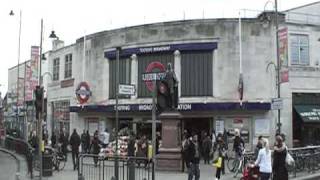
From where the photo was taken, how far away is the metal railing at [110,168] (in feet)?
58.8

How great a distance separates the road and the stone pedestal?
6.39m

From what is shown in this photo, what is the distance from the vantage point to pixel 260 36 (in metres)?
37.1

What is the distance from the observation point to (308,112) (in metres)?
37.1

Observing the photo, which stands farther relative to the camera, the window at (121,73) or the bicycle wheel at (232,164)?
the window at (121,73)

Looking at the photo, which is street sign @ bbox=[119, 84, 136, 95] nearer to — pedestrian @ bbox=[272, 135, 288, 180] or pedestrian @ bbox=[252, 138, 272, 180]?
pedestrian @ bbox=[252, 138, 272, 180]

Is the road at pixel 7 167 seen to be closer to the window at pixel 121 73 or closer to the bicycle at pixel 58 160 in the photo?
the bicycle at pixel 58 160

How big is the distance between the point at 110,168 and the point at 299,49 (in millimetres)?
21549

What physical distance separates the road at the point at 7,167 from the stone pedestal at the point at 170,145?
6.39 meters

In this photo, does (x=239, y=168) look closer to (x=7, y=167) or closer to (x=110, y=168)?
(x=110, y=168)

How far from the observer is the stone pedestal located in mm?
25766

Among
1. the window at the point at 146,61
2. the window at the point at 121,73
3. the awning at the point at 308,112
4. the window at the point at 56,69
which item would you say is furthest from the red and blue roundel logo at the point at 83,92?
the awning at the point at 308,112

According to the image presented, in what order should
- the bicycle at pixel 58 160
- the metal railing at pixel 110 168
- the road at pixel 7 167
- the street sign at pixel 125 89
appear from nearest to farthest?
the metal railing at pixel 110 168 → the street sign at pixel 125 89 → the road at pixel 7 167 → the bicycle at pixel 58 160

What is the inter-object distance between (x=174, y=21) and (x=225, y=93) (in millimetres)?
5964

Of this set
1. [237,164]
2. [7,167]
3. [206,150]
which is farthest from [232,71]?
[7,167]
